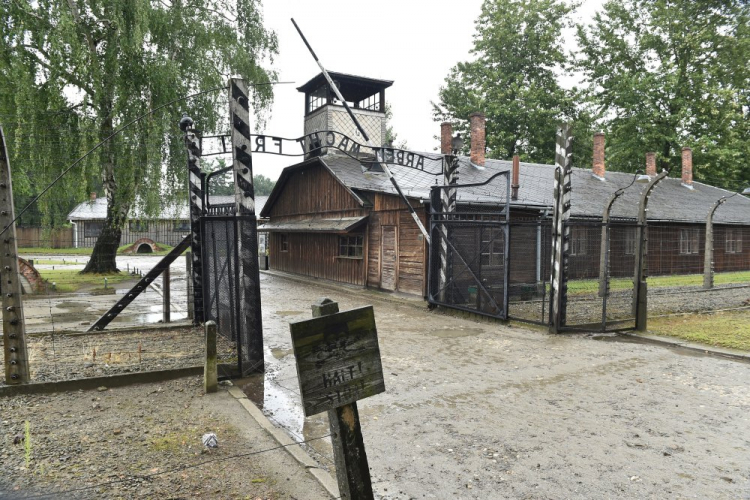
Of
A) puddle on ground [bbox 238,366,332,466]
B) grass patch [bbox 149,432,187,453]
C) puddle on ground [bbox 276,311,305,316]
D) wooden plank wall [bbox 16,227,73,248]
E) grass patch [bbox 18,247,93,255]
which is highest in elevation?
wooden plank wall [bbox 16,227,73,248]

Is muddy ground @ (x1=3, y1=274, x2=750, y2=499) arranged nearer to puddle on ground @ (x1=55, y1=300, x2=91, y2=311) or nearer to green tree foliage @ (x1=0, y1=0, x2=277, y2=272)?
puddle on ground @ (x1=55, y1=300, x2=91, y2=311)

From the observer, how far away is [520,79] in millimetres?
33562

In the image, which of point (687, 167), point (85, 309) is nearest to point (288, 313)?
point (85, 309)

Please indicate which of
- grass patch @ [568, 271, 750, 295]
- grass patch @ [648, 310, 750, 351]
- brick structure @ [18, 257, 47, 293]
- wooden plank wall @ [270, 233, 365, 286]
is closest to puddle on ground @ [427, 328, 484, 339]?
grass patch @ [648, 310, 750, 351]

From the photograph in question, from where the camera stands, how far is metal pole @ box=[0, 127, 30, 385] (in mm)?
5277

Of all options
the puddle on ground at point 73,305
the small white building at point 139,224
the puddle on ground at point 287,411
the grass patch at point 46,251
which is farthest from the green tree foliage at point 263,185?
the puddle on ground at point 287,411

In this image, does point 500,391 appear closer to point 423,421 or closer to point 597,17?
point 423,421

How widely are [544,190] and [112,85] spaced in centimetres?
1629

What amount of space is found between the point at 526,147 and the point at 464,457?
3325 centimetres

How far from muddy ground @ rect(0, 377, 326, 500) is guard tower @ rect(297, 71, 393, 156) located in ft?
61.6

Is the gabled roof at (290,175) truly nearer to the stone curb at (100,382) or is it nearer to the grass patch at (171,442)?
the stone curb at (100,382)

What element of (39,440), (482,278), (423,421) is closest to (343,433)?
(423,421)

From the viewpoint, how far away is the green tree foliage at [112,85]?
14.4m

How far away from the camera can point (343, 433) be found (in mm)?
2678
